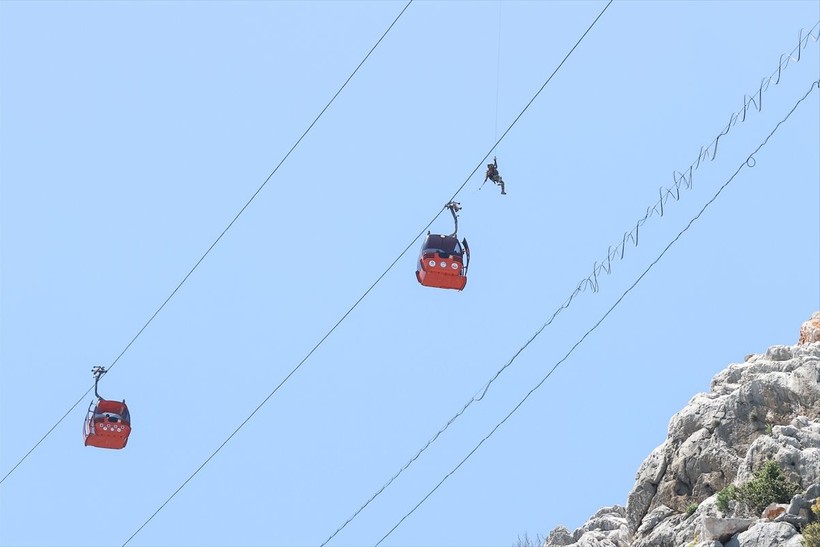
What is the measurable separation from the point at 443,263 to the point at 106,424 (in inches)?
616

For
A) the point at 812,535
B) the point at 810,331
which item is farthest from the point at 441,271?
the point at 810,331

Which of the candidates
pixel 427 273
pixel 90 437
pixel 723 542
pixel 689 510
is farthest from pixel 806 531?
pixel 90 437

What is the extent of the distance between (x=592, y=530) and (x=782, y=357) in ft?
30.6

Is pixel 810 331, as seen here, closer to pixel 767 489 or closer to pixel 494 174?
pixel 767 489

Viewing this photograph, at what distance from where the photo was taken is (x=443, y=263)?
53156 mm

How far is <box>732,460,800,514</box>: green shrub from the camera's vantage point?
6050 centimetres

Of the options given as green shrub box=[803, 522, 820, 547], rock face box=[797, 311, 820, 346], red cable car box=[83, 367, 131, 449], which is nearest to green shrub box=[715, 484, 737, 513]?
green shrub box=[803, 522, 820, 547]

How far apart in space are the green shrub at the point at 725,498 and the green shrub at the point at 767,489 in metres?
0.21

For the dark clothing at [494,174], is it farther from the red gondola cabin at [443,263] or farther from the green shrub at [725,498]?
the green shrub at [725,498]

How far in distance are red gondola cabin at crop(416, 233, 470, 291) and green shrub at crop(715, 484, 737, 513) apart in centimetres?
1372

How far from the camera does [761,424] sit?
66.0 metres

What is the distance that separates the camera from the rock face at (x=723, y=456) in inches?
2399

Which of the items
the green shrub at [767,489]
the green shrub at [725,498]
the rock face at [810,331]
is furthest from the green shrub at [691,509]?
the rock face at [810,331]

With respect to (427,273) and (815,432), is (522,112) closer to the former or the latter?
(427,273)
